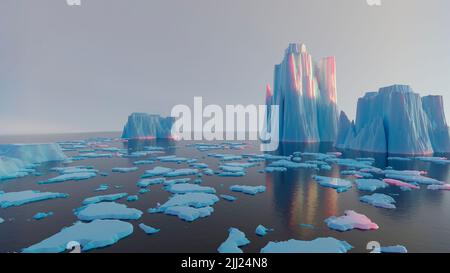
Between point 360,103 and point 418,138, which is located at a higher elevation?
point 360,103

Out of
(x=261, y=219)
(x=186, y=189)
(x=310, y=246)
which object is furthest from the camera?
(x=186, y=189)

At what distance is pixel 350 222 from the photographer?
23.7 feet

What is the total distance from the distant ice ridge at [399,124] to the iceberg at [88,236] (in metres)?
29.9

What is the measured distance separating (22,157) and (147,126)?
32.6 metres

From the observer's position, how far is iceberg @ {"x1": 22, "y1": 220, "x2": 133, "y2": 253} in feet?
18.4

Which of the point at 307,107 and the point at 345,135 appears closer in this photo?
the point at 345,135

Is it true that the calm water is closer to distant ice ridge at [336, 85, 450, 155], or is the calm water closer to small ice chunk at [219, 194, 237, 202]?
small ice chunk at [219, 194, 237, 202]

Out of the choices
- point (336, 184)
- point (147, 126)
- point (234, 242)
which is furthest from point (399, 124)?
point (147, 126)

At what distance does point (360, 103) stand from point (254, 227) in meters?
30.3

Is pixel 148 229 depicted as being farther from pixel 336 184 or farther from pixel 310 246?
pixel 336 184
